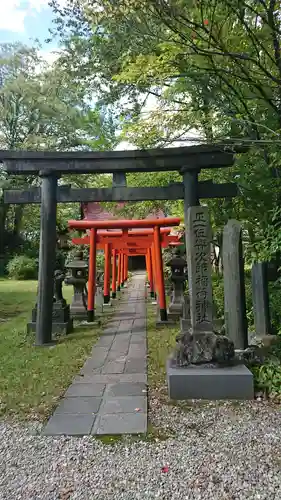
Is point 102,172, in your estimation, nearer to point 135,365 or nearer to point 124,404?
point 135,365

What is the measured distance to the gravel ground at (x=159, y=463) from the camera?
2.33 metres

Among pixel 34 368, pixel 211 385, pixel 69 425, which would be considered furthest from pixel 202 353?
pixel 34 368

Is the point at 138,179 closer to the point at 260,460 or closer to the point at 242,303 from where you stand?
the point at 242,303

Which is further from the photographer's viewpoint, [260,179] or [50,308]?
[50,308]

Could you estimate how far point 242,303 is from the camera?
4.51 m

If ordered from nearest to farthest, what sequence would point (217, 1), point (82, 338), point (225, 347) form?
1. point (217, 1)
2. point (225, 347)
3. point (82, 338)

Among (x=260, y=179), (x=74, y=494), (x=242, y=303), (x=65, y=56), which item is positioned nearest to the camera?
(x=74, y=494)

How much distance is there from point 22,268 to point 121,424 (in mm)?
21710

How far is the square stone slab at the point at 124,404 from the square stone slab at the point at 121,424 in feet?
0.33

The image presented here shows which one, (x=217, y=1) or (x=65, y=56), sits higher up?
(x=65, y=56)

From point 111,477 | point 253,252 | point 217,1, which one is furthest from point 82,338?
point 217,1

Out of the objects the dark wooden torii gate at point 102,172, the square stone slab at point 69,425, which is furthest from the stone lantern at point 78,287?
the square stone slab at point 69,425

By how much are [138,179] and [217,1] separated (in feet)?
22.2

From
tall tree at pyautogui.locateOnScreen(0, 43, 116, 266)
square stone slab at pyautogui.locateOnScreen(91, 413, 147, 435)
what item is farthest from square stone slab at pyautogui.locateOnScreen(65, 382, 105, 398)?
tall tree at pyautogui.locateOnScreen(0, 43, 116, 266)
